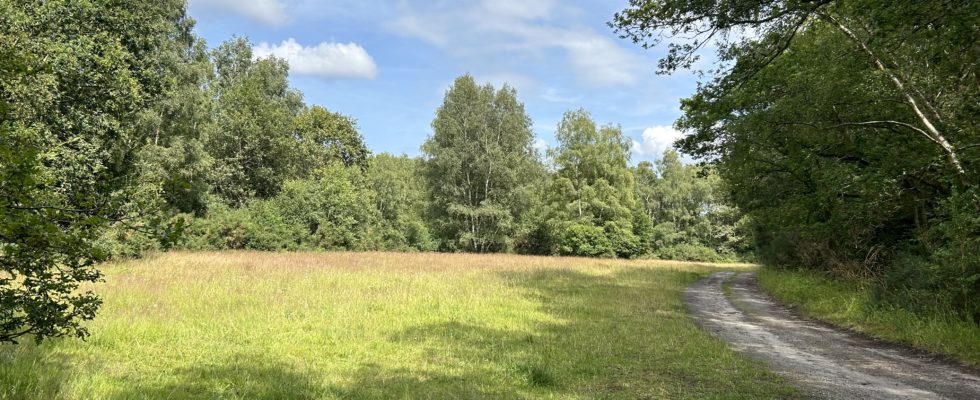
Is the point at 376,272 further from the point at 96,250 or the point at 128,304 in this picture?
the point at 96,250

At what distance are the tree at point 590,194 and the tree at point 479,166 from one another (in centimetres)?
690

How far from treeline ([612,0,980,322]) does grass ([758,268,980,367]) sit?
1.39ft

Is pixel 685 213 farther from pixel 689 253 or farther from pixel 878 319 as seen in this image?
pixel 878 319

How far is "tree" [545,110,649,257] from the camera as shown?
166 feet

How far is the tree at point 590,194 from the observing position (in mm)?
50594

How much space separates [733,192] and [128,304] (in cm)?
2536

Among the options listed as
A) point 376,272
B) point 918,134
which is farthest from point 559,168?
point 918,134

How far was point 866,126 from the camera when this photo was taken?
590 inches

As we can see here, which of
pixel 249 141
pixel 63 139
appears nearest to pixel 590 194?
pixel 249 141

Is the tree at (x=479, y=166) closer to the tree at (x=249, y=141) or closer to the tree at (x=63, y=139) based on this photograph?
the tree at (x=249, y=141)

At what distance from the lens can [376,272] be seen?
20.4 m

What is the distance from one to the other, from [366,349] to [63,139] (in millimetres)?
18139

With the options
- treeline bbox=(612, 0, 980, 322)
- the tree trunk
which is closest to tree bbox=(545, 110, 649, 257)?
treeline bbox=(612, 0, 980, 322)

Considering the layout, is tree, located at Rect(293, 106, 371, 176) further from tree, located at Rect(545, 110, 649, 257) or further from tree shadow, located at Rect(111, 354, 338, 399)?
tree shadow, located at Rect(111, 354, 338, 399)
